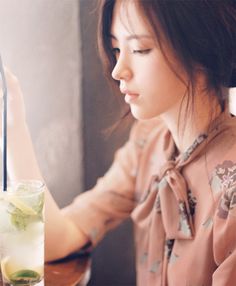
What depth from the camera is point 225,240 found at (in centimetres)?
78

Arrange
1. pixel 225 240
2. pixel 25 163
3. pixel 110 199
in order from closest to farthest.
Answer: pixel 225 240 → pixel 25 163 → pixel 110 199

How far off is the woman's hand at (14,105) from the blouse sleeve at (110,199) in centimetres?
22

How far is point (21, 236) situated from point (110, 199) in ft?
0.92

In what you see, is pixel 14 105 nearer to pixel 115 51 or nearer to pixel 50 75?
pixel 50 75

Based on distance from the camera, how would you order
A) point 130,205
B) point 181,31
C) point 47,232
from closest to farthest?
point 181,31, point 47,232, point 130,205

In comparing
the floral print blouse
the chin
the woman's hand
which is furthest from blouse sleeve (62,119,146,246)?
the woman's hand

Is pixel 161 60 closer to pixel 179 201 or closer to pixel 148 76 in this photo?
pixel 148 76

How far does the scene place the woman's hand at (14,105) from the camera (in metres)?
0.86

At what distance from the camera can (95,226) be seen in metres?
1.02

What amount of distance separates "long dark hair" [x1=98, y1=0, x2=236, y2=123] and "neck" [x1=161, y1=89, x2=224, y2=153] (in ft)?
0.11

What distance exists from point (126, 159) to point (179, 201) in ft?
0.66

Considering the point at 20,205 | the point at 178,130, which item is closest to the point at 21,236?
the point at 20,205

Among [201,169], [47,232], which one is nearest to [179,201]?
[201,169]

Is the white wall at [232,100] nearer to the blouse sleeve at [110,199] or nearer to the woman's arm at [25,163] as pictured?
the blouse sleeve at [110,199]
